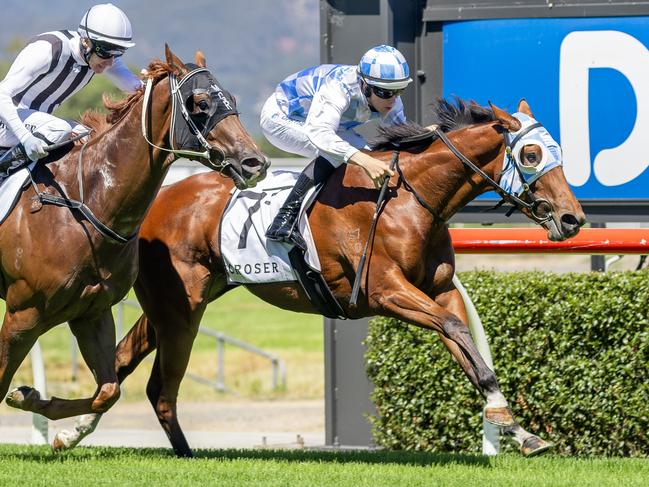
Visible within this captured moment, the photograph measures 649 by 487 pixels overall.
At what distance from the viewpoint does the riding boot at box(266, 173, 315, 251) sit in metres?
6.38

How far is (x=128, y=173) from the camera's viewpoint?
6.00 m

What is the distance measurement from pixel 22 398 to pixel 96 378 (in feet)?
1.23

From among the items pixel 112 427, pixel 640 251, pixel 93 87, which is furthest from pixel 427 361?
pixel 93 87

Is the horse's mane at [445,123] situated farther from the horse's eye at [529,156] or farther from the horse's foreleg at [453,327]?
the horse's foreleg at [453,327]

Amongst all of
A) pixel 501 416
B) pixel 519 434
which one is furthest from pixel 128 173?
pixel 519 434

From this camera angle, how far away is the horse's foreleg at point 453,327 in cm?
563

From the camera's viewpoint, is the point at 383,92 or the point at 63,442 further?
the point at 63,442

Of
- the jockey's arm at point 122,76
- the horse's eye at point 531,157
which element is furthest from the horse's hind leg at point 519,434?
the jockey's arm at point 122,76

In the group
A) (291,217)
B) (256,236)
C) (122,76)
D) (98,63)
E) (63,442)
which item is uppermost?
(98,63)

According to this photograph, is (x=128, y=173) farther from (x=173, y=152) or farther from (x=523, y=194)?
(x=523, y=194)

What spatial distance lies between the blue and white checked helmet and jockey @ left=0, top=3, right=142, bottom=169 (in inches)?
45.3

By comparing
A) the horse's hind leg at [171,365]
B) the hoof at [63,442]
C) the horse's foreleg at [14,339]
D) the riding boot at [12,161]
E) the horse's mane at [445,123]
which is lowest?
the hoof at [63,442]

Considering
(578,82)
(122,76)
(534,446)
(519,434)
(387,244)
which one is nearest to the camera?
(534,446)

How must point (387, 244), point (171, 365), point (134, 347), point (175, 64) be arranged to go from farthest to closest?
point (134, 347), point (171, 365), point (387, 244), point (175, 64)
